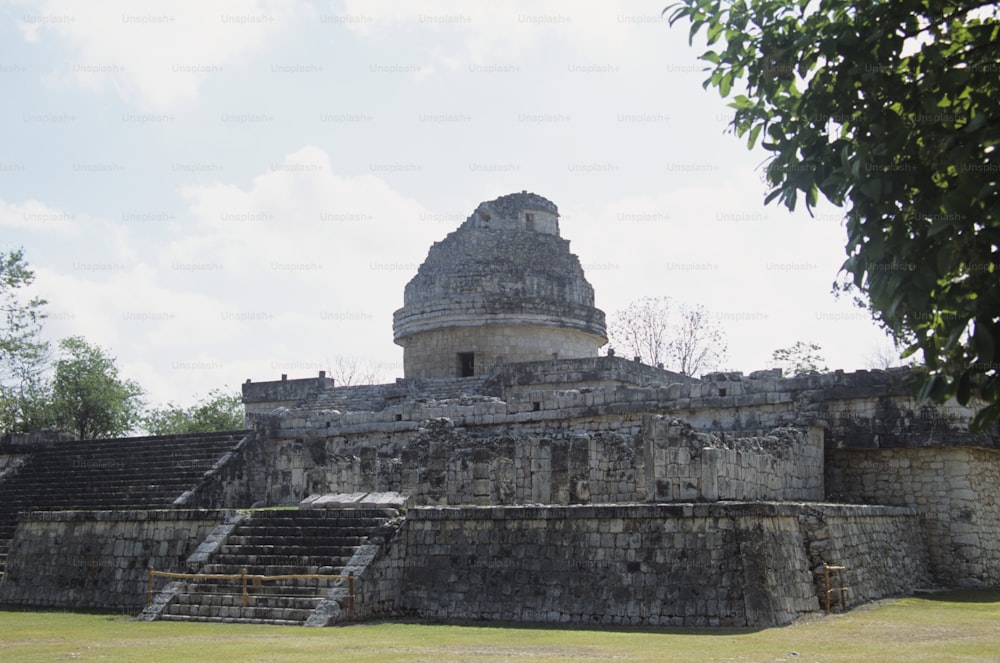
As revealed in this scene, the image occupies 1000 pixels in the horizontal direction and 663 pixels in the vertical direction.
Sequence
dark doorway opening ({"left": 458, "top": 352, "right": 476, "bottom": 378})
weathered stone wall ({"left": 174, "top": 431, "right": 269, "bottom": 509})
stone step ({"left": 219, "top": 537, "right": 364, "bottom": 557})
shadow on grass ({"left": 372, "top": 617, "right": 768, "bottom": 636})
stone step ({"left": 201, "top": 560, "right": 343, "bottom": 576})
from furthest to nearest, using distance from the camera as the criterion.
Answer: dark doorway opening ({"left": 458, "top": 352, "right": 476, "bottom": 378}), weathered stone wall ({"left": 174, "top": 431, "right": 269, "bottom": 509}), stone step ({"left": 219, "top": 537, "right": 364, "bottom": 557}), stone step ({"left": 201, "top": 560, "right": 343, "bottom": 576}), shadow on grass ({"left": 372, "top": 617, "right": 768, "bottom": 636})

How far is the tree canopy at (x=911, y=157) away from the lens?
629 cm

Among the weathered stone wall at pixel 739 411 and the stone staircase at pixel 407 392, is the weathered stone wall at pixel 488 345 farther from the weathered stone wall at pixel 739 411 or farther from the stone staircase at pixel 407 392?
the weathered stone wall at pixel 739 411

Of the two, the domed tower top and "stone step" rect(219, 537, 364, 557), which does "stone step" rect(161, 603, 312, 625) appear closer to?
"stone step" rect(219, 537, 364, 557)

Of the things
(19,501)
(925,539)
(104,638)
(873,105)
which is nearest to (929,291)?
(873,105)

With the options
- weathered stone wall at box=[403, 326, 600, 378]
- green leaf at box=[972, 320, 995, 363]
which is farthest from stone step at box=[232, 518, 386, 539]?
weathered stone wall at box=[403, 326, 600, 378]

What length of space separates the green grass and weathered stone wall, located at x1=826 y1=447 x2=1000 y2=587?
3771mm

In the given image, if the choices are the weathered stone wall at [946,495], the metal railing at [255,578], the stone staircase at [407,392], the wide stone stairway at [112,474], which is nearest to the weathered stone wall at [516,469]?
the metal railing at [255,578]

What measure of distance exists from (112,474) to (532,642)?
1615 centimetres

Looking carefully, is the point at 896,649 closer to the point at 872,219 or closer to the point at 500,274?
the point at 872,219

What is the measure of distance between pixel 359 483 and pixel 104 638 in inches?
274

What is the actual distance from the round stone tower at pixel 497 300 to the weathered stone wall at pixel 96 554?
11.8 m

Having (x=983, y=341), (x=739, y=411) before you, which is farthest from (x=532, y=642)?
(x=739, y=411)

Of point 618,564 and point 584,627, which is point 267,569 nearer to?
point 584,627

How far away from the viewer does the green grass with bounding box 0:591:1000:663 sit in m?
11.3
